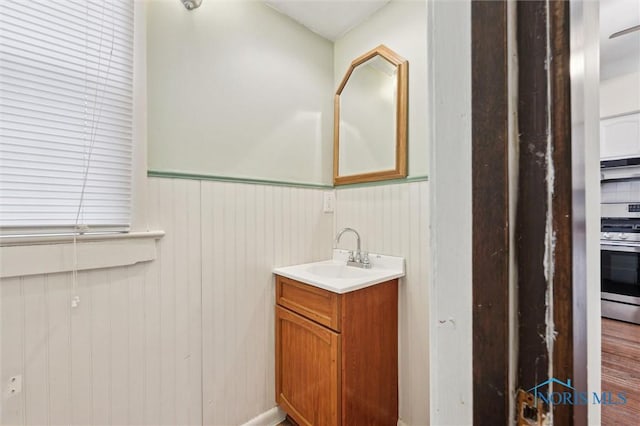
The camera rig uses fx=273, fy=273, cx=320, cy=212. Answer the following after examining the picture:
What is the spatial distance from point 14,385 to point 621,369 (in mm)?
3134

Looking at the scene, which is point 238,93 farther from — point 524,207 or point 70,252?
point 524,207

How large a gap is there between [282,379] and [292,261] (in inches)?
26.7

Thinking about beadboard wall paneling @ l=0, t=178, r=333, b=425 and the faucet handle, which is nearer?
beadboard wall paneling @ l=0, t=178, r=333, b=425

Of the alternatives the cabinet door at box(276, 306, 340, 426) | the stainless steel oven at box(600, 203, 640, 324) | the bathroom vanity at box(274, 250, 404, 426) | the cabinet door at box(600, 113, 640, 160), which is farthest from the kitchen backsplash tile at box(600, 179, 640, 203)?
the cabinet door at box(276, 306, 340, 426)

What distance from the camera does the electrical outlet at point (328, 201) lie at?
1.91 meters

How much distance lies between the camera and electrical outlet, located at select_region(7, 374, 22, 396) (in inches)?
37.2

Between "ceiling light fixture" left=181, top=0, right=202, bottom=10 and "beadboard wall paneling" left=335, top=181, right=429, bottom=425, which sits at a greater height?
"ceiling light fixture" left=181, top=0, right=202, bottom=10

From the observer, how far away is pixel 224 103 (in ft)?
4.84

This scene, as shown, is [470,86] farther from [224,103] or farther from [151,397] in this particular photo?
[151,397]

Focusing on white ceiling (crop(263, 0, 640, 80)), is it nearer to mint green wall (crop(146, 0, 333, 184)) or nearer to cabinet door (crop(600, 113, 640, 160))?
mint green wall (crop(146, 0, 333, 184))

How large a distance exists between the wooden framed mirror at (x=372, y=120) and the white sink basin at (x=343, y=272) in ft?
1.65

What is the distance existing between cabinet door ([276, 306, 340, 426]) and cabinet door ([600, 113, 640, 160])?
342cm

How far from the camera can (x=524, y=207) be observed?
329 mm

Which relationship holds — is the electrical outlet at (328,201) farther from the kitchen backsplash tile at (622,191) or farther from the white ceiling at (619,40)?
the kitchen backsplash tile at (622,191)
